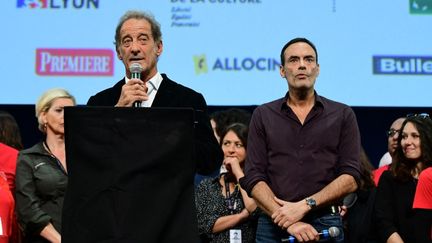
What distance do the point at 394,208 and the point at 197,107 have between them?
1855mm

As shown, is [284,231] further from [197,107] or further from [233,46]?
[233,46]

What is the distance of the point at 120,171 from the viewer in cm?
192

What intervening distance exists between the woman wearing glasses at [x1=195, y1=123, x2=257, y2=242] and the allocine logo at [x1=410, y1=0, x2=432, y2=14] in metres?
2.15

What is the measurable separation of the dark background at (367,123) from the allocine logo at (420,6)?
80 cm

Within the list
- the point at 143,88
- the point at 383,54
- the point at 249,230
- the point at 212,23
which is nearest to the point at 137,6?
the point at 212,23

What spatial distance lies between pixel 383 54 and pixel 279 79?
80 centimetres

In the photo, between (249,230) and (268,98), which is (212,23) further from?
(249,230)

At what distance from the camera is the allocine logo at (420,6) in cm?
547

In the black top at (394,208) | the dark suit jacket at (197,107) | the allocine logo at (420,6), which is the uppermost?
the allocine logo at (420,6)

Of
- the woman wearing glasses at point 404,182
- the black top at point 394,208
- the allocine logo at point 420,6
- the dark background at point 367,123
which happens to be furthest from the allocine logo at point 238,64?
the black top at point 394,208

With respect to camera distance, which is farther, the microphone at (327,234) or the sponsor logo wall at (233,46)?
the sponsor logo wall at (233,46)

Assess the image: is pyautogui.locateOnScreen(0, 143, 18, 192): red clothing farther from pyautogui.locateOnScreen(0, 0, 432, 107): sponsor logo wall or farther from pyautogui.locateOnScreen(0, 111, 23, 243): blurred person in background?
pyautogui.locateOnScreen(0, 0, 432, 107): sponsor logo wall

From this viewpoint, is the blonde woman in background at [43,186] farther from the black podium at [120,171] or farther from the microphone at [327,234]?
the black podium at [120,171]

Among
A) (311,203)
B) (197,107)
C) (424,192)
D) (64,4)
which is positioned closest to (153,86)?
(197,107)
